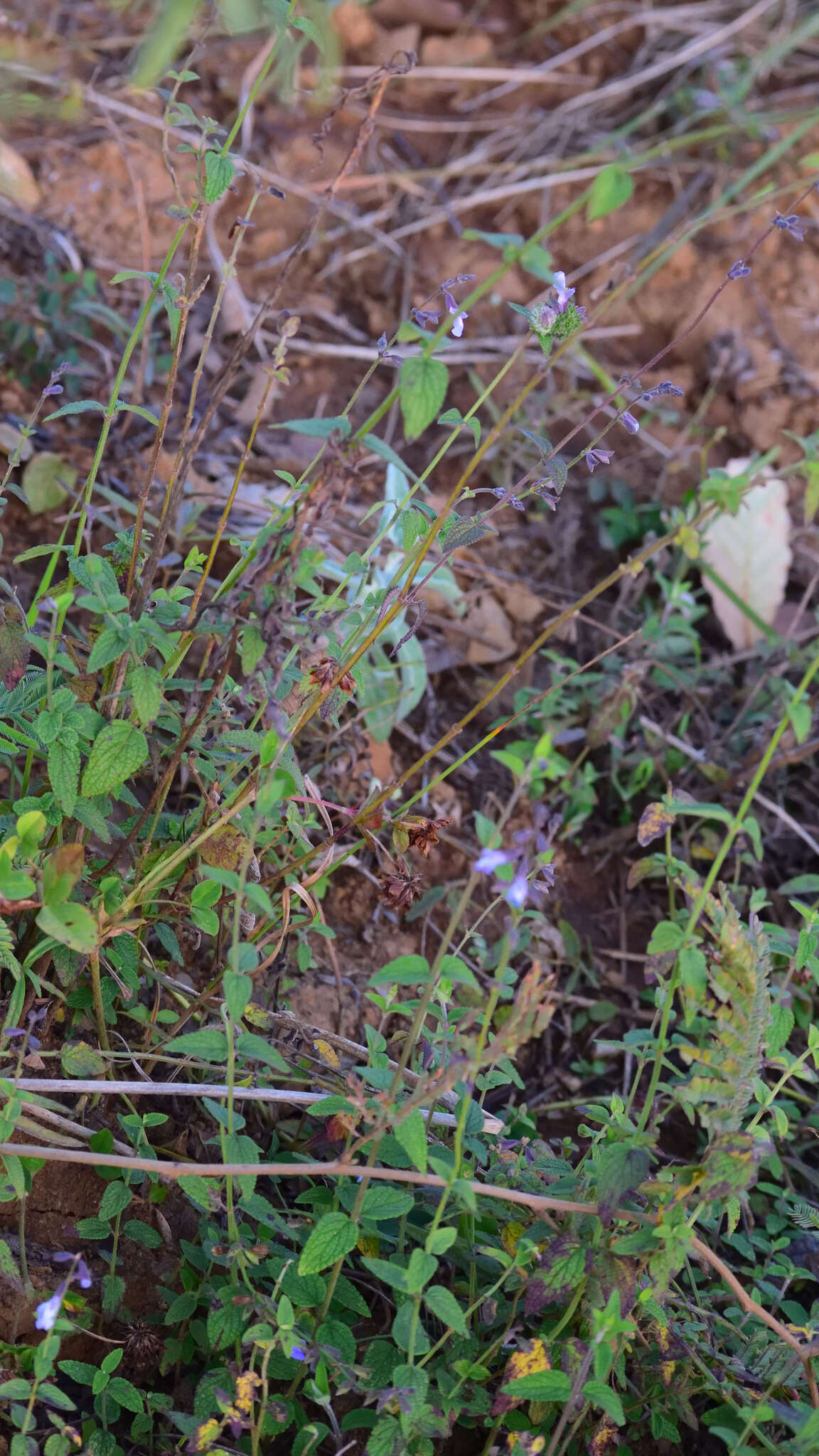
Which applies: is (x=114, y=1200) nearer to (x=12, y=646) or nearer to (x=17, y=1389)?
(x=17, y=1389)

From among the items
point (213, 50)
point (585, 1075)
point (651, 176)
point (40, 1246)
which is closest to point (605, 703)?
A: point (585, 1075)

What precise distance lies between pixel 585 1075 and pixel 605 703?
76cm

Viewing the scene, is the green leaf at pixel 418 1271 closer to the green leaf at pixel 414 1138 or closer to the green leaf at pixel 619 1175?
the green leaf at pixel 414 1138

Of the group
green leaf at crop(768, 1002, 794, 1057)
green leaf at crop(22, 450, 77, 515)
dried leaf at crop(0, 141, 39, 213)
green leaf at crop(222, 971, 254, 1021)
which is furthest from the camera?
dried leaf at crop(0, 141, 39, 213)

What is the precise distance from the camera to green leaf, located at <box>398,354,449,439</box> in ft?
4.15

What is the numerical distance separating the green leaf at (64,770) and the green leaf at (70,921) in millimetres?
191

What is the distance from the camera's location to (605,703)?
2.51 m

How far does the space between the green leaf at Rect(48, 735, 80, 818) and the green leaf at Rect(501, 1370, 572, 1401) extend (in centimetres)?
84

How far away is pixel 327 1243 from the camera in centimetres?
138

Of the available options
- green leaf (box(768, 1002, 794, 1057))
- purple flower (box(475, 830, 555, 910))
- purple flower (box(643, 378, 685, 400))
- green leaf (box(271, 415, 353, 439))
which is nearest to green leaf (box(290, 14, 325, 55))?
green leaf (box(271, 415, 353, 439))

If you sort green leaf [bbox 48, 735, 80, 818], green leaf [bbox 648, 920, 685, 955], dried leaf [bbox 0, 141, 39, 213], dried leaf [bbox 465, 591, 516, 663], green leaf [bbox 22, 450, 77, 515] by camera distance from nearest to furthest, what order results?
green leaf [bbox 648, 920, 685, 955]
green leaf [bbox 48, 735, 80, 818]
green leaf [bbox 22, 450, 77, 515]
dried leaf [bbox 465, 591, 516, 663]
dried leaf [bbox 0, 141, 39, 213]

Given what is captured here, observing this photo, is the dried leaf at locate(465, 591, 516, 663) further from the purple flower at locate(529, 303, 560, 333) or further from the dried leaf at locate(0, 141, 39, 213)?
the dried leaf at locate(0, 141, 39, 213)

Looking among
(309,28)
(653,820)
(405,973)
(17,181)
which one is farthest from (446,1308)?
(17,181)

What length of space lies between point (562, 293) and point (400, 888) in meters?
0.78
